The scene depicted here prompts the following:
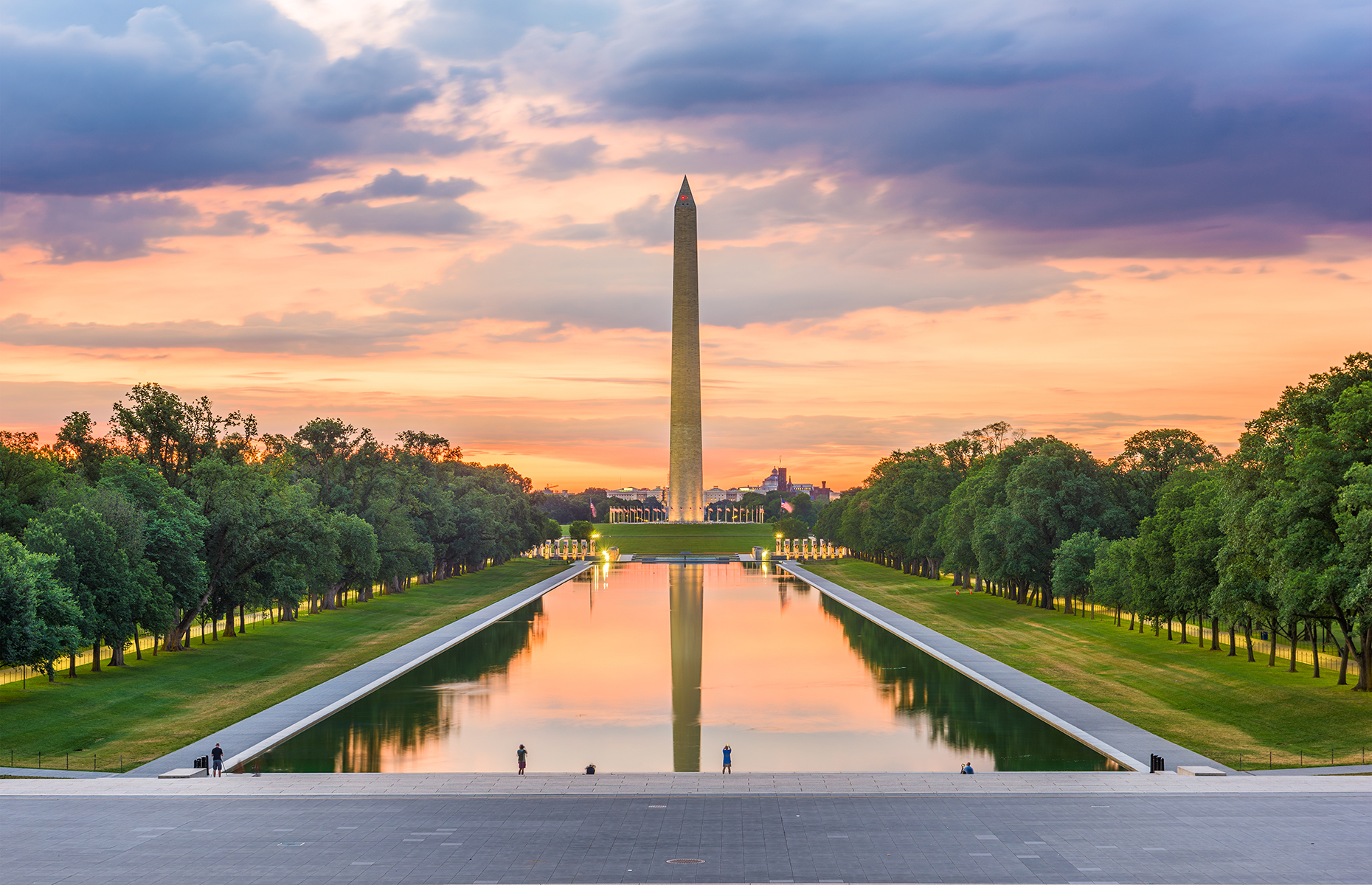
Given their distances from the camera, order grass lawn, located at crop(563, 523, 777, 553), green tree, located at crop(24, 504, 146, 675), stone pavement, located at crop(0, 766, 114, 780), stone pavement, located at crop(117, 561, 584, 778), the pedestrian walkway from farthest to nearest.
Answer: grass lawn, located at crop(563, 523, 777, 553) → green tree, located at crop(24, 504, 146, 675) → stone pavement, located at crop(117, 561, 584, 778) → stone pavement, located at crop(0, 766, 114, 780) → the pedestrian walkway

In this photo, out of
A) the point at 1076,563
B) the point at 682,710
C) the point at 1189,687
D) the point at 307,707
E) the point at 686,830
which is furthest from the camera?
the point at 1076,563

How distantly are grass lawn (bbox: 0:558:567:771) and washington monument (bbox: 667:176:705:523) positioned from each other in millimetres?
66344

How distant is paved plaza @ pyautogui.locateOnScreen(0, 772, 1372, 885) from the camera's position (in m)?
20.1

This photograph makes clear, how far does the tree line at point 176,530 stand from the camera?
39688 millimetres

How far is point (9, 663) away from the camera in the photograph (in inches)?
1421

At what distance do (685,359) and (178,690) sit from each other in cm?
9192

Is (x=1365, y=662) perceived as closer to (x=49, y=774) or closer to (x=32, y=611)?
(x=49, y=774)

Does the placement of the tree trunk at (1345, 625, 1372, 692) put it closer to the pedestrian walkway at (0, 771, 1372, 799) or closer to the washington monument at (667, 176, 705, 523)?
the pedestrian walkway at (0, 771, 1372, 799)

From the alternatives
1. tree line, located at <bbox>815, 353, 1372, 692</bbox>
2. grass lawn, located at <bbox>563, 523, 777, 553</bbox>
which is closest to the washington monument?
grass lawn, located at <bbox>563, 523, 777, 553</bbox>

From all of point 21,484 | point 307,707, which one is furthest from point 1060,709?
point 21,484

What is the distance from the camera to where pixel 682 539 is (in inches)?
5359

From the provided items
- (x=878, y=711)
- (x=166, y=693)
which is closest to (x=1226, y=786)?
(x=878, y=711)

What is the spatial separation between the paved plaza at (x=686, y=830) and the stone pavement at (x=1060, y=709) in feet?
8.72

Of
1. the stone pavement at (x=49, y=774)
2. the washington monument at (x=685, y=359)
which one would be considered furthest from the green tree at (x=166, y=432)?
the washington monument at (x=685, y=359)
